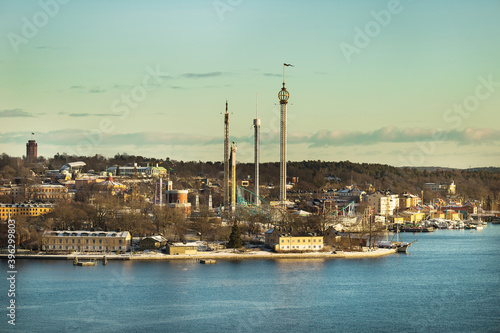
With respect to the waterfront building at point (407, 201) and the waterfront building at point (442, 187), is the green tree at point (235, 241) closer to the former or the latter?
the waterfront building at point (407, 201)

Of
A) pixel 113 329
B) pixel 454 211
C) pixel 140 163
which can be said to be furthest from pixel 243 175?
pixel 113 329

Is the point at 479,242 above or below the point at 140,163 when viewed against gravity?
below

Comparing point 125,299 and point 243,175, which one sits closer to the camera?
point 125,299

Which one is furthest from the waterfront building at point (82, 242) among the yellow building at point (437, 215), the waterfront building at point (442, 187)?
the waterfront building at point (442, 187)

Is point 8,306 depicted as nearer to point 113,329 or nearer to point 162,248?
point 113,329

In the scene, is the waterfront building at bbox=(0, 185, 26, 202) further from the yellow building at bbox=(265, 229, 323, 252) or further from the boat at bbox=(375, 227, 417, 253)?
the boat at bbox=(375, 227, 417, 253)

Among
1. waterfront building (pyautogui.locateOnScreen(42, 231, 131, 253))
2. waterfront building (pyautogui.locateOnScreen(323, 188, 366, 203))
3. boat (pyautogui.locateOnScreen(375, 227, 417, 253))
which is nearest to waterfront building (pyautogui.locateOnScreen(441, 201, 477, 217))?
waterfront building (pyautogui.locateOnScreen(323, 188, 366, 203))
